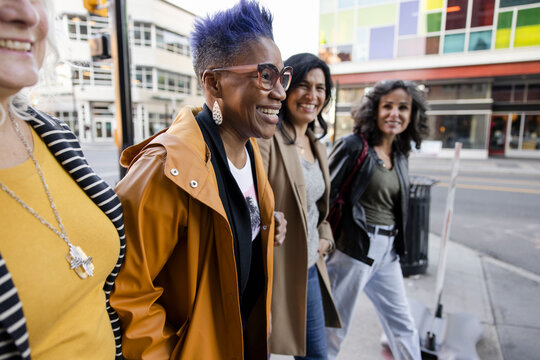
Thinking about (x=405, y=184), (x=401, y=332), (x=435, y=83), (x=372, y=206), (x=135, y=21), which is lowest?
(x=401, y=332)

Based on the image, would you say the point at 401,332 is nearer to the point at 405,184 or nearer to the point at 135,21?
the point at 405,184

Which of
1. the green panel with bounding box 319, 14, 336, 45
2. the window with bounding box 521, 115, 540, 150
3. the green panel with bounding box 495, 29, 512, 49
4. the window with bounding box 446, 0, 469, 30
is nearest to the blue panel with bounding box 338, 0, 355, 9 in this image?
the green panel with bounding box 319, 14, 336, 45

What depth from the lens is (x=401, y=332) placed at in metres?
2.64

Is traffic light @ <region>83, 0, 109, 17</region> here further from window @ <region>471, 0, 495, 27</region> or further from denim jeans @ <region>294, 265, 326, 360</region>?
window @ <region>471, 0, 495, 27</region>

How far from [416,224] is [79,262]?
4.13 meters

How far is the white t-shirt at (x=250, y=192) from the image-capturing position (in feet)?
5.28

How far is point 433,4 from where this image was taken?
1653cm

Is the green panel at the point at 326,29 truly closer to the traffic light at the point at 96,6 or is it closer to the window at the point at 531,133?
→ the window at the point at 531,133

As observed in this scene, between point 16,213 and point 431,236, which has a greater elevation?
point 16,213

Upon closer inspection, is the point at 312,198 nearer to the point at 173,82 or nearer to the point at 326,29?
the point at 326,29

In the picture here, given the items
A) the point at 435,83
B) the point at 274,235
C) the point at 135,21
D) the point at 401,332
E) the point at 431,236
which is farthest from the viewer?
the point at 135,21

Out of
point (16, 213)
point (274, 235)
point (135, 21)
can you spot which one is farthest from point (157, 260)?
point (135, 21)

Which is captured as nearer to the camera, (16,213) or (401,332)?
(16,213)

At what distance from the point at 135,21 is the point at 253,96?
34424mm
